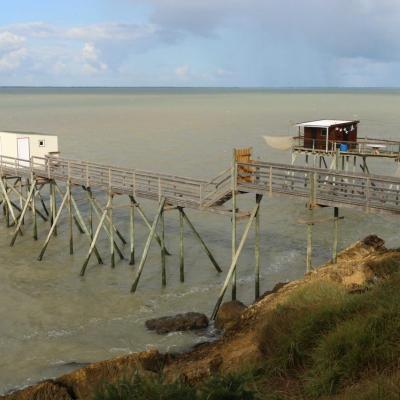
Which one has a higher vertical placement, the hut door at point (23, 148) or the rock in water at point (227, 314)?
the hut door at point (23, 148)

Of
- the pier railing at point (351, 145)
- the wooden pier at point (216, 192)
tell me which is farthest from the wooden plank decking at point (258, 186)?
the pier railing at point (351, 145)

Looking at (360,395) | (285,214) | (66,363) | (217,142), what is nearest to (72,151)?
(217,142)

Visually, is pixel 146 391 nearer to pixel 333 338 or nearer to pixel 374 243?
pixel 333 338

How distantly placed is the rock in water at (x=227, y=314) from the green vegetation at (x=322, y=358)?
4.34m

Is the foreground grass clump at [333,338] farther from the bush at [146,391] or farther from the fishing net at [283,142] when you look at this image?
the fishing net at [283,142]

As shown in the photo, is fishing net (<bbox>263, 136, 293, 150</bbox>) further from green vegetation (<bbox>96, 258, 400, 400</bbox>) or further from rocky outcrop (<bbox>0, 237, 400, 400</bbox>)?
green vegetation (<bbox>96, 258, 400, 400</bbox>)

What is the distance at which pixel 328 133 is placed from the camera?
A: 32.6 meters

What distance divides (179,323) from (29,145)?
1584 cm

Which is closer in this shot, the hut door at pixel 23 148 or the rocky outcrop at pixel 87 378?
the rocky outcrop at pixel 87 378

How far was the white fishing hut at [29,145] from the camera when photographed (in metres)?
29.1

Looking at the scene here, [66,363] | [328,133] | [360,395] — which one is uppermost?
[328,133]

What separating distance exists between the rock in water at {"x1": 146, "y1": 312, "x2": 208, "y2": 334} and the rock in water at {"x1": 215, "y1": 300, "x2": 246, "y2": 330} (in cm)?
46

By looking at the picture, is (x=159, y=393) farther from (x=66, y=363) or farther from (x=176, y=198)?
(x=176, y=198)

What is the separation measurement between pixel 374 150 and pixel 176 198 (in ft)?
52.1
